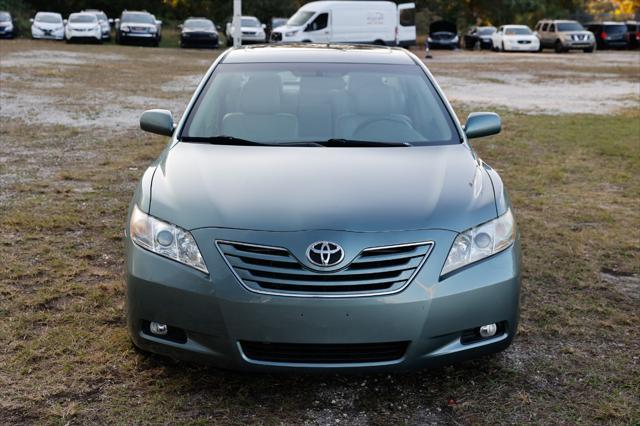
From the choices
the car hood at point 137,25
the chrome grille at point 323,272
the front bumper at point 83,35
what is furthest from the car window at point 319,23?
the chrome grille at point 323,272

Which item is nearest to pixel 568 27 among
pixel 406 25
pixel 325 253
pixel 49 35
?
pixel 406 25

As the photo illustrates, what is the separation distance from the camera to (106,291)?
4809mm

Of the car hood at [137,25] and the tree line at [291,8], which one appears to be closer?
the car hood at [137,25]

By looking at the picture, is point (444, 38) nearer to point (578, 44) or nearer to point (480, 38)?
point (480, 38)

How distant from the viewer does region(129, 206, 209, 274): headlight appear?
3.35 meters

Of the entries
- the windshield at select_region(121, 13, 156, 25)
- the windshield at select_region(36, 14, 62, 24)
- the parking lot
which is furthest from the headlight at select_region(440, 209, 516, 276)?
the windshield at select_region(36, 14, 62, 24)

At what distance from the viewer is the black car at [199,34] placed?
38281 mm

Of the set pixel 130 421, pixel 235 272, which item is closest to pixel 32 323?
pixel 130 421

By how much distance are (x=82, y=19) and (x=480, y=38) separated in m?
22.7

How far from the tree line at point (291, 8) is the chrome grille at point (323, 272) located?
46610 mm

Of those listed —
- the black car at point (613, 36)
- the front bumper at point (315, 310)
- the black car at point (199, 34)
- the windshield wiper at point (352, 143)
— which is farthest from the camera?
the black car at point (613, 36)

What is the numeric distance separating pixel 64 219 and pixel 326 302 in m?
3.84

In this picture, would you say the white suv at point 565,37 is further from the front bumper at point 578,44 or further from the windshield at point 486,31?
the windshield at point 486,31

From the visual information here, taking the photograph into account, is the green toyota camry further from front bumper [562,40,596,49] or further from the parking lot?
front bumper [562,40,596,49]
